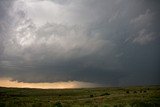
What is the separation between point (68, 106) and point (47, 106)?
153 inches

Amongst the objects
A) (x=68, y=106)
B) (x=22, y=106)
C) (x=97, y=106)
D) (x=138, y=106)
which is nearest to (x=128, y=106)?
(x=138, y=106)

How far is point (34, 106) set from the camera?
55.4 metres

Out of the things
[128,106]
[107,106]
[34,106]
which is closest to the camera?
[128,106]

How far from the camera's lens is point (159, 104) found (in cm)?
5244

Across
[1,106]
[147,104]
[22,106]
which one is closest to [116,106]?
[147,104]

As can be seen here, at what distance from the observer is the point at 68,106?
176ft

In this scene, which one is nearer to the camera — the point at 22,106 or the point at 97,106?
the point at 97,106

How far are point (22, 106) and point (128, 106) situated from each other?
2036 centimetres

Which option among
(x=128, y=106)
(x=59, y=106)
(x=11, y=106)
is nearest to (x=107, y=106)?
(x=128, y=106)

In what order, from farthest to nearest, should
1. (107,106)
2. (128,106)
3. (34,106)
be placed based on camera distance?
(34,106) → (107,106) → (128,106)

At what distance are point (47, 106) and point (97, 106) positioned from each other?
30.4 ft

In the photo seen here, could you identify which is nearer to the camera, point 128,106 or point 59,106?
point 128,106

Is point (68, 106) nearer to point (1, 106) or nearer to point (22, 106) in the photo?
point (22, 106)

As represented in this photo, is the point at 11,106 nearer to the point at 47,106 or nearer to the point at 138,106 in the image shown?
the point at 47,106
